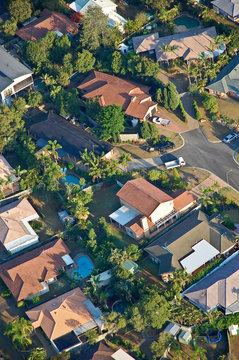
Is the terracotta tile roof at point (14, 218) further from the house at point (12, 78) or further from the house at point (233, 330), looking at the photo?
the house at point (233, 330)

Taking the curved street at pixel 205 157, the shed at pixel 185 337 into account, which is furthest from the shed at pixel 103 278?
the curved street at pixel 205 157

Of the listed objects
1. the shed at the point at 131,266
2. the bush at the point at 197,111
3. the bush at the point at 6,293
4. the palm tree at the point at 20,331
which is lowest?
the bush at the point at 6,293

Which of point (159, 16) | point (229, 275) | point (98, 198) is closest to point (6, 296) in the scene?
point (98, 198)

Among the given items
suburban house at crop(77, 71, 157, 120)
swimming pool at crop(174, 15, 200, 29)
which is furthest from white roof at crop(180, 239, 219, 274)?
swimming pool at crop(174, 15, 200, 29)

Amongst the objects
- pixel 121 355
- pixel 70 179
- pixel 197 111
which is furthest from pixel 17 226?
pixel 197 111

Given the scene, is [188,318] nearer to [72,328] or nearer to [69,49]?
[72,328]

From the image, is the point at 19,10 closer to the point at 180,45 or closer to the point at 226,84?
the point at 180,45

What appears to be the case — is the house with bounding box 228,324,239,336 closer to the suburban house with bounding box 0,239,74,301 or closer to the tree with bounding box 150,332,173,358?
the tree with bounding box 150,332,173,358
